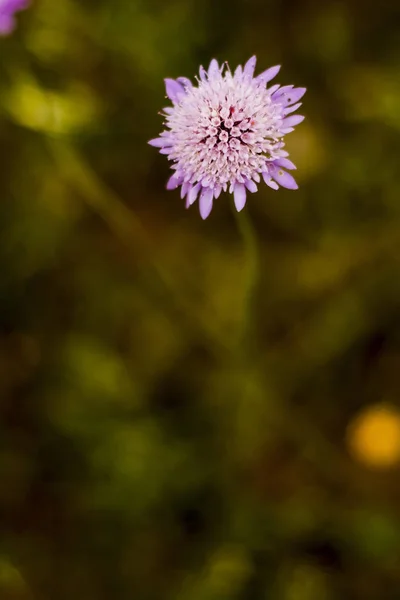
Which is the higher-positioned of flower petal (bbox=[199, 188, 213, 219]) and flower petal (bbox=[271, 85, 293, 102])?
flower petal (bbox=[271, 85, 293, 102])

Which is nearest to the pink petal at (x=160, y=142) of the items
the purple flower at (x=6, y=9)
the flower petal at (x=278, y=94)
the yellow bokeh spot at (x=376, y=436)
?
the flower petal at (x=278, y=94)

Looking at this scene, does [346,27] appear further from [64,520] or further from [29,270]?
[64,520]

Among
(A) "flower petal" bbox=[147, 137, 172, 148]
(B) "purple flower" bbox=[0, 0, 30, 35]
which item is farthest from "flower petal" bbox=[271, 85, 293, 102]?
(B) "purple flower" bbox=[0, 0, 30, 35]

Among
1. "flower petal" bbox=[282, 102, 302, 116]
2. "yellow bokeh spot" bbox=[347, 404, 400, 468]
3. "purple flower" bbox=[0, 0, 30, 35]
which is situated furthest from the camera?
"yellow bokeh spot" bbox=[347, 404, 400, 468]

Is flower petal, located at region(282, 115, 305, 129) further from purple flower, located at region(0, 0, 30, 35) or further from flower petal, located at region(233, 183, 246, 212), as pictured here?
purple flower, located at region(0, 0, 30, 35)

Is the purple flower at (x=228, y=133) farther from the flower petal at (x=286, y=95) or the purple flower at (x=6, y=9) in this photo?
the purple flower at (x=6, y=9)

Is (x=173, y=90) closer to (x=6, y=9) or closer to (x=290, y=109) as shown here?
(x=290, y=109)
